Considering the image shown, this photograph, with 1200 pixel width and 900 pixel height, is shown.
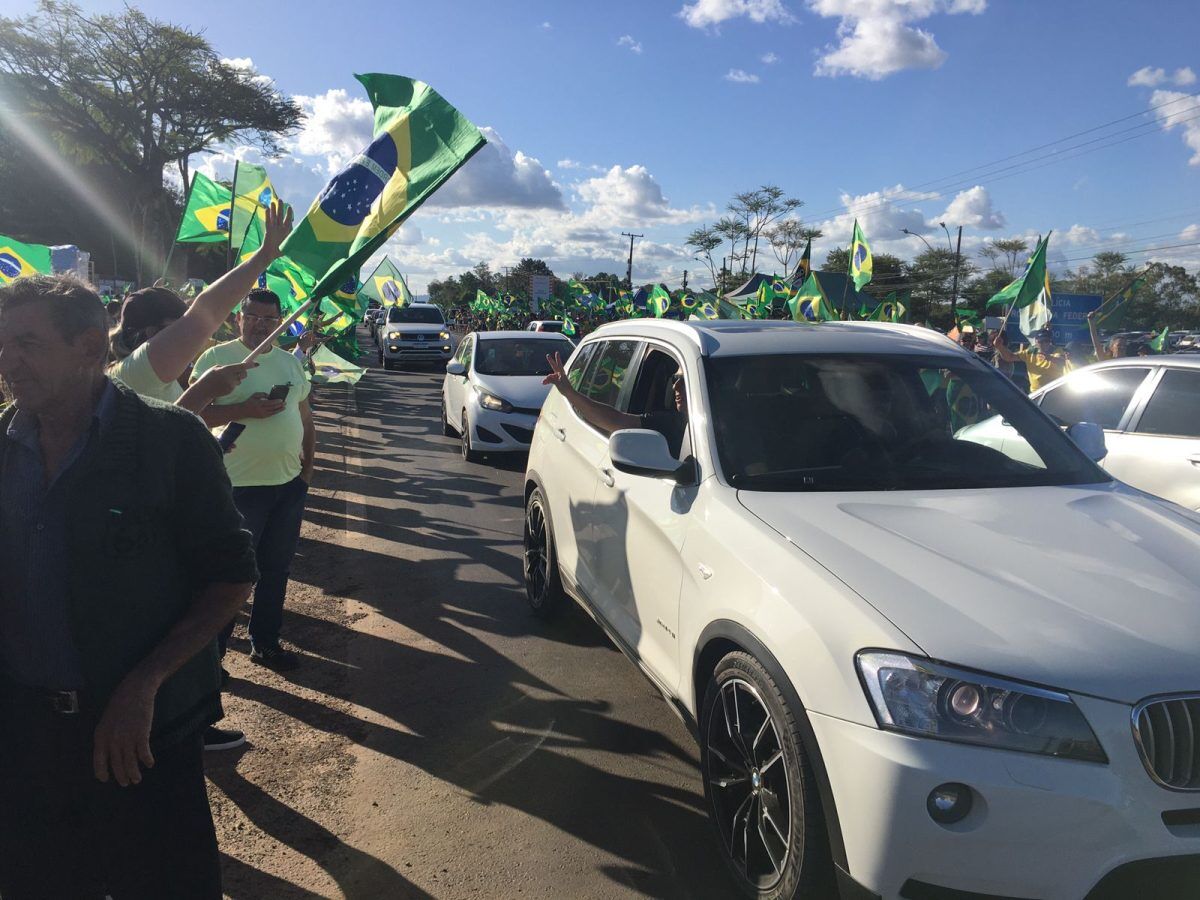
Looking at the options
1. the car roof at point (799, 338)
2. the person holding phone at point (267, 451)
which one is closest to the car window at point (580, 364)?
the car roof at point (799, 338)

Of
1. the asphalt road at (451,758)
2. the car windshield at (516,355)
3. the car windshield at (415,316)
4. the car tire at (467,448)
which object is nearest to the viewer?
the asphalt road at (451,758)

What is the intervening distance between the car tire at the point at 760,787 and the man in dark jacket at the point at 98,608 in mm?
1440

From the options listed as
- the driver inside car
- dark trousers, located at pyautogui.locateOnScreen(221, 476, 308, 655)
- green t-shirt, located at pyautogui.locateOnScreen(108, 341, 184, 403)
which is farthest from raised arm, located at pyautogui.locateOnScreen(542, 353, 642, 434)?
green t-shirt, located at pyautogui.locateOnScreen(108, 341, 184, 403)

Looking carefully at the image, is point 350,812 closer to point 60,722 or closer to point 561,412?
point 60,722

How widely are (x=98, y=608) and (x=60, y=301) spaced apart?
65cm

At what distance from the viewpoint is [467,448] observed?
1106 cm

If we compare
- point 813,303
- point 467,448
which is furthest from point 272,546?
point 813,303

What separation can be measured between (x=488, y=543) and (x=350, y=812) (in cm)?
403

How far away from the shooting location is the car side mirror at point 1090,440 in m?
3.63

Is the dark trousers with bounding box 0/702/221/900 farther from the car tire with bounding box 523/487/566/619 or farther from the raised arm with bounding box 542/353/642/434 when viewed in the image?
the car tire with bounding box 523/487/566/619

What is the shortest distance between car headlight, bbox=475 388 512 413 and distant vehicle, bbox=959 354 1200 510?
6.29 m

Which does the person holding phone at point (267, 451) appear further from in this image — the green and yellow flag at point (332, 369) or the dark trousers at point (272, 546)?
the green and yellow flag at point (332, 369)

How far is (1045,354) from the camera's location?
10875 mm

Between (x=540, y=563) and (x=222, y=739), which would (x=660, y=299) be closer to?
(x=540, y=563)
